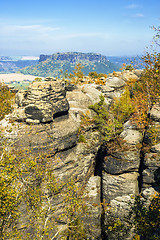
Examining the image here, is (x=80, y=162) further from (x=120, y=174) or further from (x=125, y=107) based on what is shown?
(x=125, y=107)

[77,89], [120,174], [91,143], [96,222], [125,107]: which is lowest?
[96,222]

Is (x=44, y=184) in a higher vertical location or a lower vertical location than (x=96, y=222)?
higher

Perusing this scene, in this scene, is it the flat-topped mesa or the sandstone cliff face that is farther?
the flat-topped mesa

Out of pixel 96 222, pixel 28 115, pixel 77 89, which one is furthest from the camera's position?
pixel 77 89

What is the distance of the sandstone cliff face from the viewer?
3216cm

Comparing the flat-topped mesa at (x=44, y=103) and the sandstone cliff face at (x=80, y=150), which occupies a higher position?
the flat-topped mesa at (x=44, y=103)

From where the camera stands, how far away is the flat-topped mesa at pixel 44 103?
108 feet

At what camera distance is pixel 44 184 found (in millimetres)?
30125

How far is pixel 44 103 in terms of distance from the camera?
33.6 m

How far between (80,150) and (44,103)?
45.8 feet

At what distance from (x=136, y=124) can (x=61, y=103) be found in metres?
20.6

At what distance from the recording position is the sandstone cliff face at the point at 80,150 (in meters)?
32.2

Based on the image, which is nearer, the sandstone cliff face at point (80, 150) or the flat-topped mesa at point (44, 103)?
the sandstone cliff face at point (80, 150)

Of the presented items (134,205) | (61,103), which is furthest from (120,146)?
(61,103)
